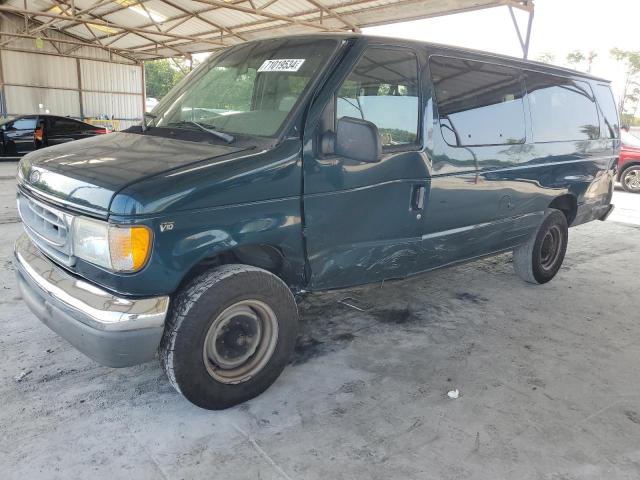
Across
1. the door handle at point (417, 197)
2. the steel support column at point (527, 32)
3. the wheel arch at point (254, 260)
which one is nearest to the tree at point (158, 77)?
the steel support column at point (527, 32)

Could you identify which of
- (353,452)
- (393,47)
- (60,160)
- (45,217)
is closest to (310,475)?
(353,452)

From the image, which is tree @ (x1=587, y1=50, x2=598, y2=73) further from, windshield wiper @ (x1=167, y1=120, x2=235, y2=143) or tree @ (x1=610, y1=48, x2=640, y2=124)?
windshield wiper @ (x1=167, y1=120, x2=235, y2=143)

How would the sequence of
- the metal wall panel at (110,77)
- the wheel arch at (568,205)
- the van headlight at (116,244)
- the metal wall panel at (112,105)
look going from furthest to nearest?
the metal wall panel at (112,105)
the metal wall panel at (110,77)
the wheel arch at (568,205)
the van headlight at (116,244)

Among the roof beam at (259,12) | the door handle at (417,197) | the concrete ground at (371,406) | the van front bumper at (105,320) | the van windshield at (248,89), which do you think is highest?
the roof beam at (259,12)

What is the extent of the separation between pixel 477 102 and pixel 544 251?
209cm

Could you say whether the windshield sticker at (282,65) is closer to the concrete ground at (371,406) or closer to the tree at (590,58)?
the concrete ground at (371,406)

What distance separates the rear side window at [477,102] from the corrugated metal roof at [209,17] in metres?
7.41

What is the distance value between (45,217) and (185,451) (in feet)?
4.76

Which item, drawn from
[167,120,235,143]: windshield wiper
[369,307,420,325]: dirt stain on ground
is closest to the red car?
[369,307,420,325]: dirt stain on ground

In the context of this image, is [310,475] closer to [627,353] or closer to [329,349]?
[329,349]

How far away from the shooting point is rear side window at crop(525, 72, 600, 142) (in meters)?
4.31

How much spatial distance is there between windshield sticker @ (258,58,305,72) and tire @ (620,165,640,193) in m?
12.0

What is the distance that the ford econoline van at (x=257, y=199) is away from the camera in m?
2.32

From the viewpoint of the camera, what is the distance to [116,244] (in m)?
2.23
